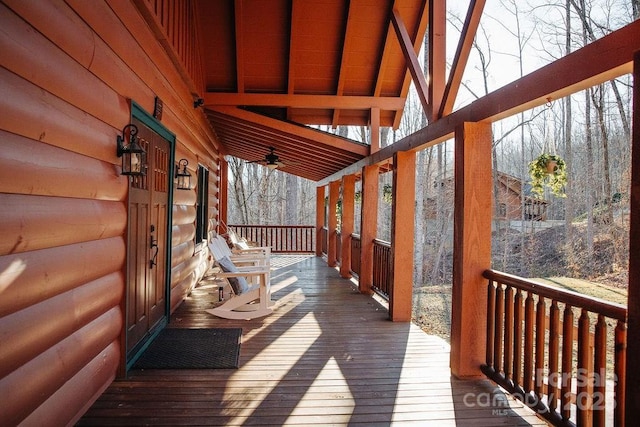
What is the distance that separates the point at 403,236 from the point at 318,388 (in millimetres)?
2588

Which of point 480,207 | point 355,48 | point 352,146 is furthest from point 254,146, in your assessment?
point 480,207

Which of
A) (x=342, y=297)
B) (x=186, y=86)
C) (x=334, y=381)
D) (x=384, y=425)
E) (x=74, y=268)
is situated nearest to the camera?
(x=74, y=268)

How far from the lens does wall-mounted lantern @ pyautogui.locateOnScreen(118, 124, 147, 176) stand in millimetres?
2990

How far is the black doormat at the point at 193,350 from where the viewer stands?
3615 mm

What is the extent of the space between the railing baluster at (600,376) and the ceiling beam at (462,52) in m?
2.26

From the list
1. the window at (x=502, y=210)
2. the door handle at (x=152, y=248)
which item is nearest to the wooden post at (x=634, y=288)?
the door handle at (x=152, y=248)

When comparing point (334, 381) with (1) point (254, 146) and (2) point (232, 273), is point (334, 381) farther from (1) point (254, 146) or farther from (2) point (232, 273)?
(1) point (254, 146)

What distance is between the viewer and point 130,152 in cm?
299

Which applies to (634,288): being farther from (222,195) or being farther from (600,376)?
(222,195)

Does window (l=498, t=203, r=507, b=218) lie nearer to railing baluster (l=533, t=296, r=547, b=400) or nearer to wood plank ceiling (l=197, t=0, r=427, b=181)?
wood plank ceiling (l=197, t=0, r=427, b=181)

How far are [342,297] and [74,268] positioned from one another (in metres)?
4.74

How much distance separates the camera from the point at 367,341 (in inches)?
174

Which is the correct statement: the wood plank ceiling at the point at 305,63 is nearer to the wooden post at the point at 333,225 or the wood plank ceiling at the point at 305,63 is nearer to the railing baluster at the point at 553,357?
the wooden post at the point at 333,225

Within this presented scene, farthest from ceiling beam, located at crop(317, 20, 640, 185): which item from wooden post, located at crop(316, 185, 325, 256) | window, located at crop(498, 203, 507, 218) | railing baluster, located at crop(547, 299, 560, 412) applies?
window, located at crop(498, 203, 507, 218)
